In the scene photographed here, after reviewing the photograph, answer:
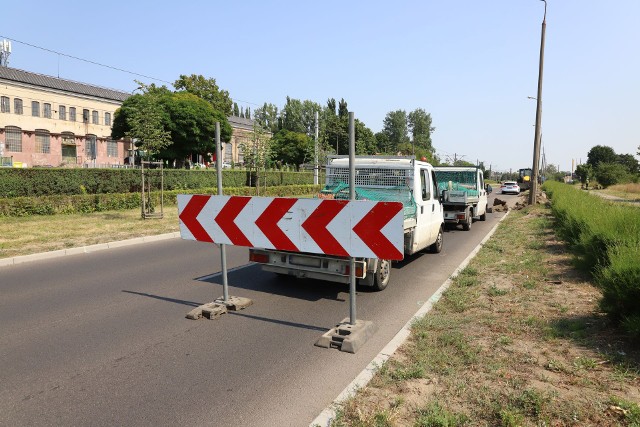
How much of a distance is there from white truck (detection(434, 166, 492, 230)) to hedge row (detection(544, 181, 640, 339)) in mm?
4147

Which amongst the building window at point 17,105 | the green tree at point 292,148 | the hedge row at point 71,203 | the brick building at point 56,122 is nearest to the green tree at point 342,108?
the green tree at point 292,148

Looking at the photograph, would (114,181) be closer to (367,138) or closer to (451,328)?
(451,328)


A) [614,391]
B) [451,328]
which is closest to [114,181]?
[451,328]

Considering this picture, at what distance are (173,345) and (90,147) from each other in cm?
6005

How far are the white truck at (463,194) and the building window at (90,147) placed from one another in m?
51.3

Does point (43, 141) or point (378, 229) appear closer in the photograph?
point (378, 229)

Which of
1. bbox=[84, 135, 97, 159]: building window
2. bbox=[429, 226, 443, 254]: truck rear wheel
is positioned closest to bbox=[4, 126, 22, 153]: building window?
bbox=[84, 135, 97, 159]: building window

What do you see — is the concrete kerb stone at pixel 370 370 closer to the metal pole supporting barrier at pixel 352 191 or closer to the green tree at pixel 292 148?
the metal pole supporting barrier at pixel 352 191

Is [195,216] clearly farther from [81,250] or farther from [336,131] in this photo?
[336,131]

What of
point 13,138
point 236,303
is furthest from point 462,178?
point 13,138

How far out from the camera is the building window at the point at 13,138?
4788cm

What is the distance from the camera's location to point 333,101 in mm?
88125

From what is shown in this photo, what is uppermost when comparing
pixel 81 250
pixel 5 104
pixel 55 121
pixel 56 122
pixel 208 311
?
pixel 5 104

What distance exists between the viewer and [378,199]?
28.5 feet
